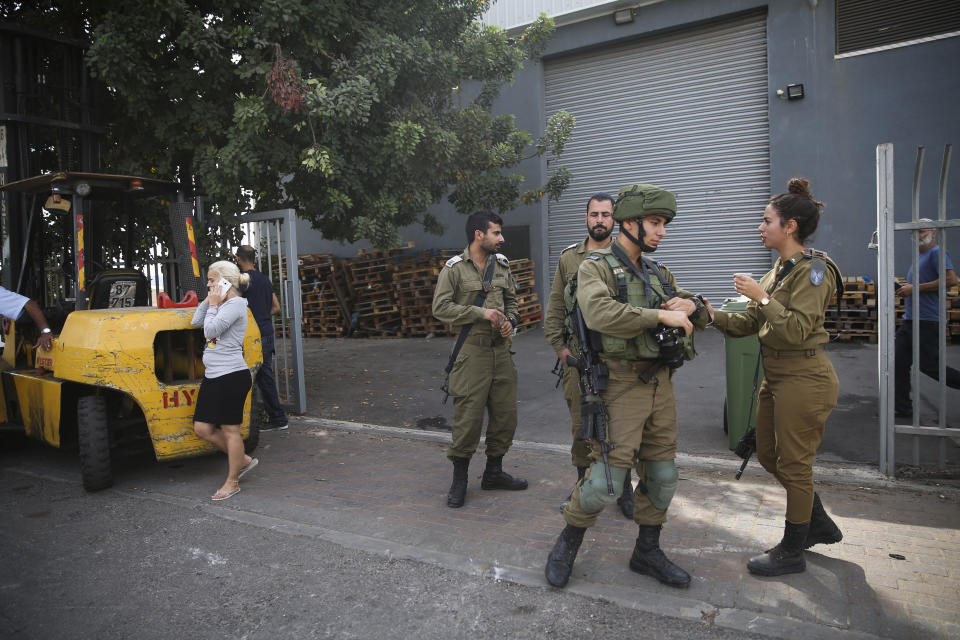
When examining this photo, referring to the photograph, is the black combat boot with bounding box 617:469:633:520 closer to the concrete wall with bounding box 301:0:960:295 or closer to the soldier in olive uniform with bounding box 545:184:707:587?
the soldier in olive uniform with bounding box 545:184:707:587

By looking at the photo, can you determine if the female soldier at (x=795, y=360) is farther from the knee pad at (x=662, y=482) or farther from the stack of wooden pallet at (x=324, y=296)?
the stack of wooden pallet at (x=324, y=296)

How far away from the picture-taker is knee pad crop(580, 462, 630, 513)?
330 cm

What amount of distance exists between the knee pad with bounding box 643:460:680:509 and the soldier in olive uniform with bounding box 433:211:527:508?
58.7 inches

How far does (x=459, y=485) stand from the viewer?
4.76 meters

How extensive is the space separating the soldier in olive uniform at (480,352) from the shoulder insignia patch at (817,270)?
201cm

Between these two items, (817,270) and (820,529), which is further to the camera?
(820,529)

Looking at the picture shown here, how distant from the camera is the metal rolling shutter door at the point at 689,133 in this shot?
479 inches

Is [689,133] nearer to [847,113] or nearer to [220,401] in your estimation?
[847,113]

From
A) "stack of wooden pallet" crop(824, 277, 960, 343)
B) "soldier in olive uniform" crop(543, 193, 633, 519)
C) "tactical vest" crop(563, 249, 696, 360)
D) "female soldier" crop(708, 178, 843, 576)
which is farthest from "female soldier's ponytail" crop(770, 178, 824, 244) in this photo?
"stack of wooden pallet" crop(824, 277, 960, 343)

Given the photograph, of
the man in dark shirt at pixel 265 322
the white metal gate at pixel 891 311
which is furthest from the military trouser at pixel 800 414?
the man in dark shirt at pixel 265 322

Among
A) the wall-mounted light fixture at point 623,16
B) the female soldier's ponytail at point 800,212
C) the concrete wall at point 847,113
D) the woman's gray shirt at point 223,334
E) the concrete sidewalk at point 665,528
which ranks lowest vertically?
the concrete sidewalk at point 665,528

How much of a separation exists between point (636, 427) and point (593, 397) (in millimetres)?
264

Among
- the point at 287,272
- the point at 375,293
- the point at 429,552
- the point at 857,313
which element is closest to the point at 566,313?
the point at 429,552

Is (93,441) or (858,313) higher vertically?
(858,313)
